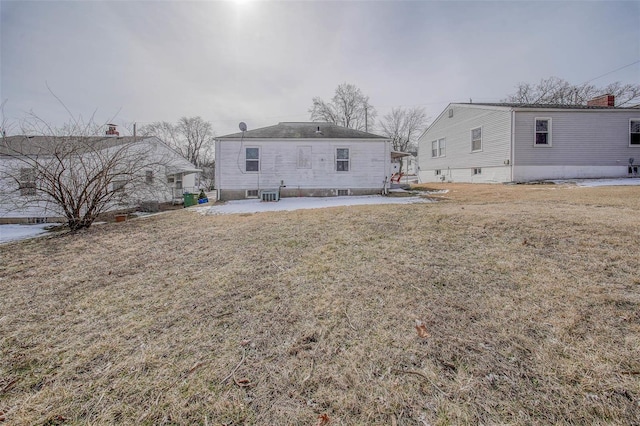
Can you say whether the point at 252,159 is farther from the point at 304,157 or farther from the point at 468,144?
the point at 468,144

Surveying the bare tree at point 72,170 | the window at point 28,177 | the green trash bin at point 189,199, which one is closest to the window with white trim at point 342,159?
the bare tree at point 72,170

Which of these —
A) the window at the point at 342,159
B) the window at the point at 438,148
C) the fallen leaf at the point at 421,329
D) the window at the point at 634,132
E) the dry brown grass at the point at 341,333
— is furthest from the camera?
the window at the point at 438,148

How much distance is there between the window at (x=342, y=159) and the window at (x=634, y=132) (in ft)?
48.4

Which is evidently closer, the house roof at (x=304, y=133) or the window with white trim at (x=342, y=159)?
the house roof at (x=304, y=133)

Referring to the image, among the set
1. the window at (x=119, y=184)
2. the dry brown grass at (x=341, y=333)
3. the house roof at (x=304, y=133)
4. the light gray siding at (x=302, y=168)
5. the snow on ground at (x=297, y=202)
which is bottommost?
the dry brown grass at (x=341, y=333)

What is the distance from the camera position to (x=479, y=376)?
6.13 ft

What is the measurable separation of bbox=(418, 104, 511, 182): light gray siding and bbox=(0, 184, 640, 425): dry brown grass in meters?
10.9

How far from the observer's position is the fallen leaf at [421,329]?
2322 millimetres

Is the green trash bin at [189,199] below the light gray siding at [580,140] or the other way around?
below

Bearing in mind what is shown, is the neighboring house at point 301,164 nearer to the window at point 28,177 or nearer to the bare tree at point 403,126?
the window at point 28,177

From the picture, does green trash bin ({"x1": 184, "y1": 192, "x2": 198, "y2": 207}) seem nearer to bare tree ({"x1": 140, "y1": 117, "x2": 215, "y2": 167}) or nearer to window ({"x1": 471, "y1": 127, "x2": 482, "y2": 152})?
window ({"x1": 471, "y1": 127, "x2": 482, "y2": 152})

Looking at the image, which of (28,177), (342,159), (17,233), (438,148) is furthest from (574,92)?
(17,233)

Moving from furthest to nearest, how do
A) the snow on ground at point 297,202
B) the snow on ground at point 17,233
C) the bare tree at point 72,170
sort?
the snow on ground at point 297,202 < the snow on ground at point 17,233 < the bare tree at point 72,170

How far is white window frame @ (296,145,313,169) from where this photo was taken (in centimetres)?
1275
